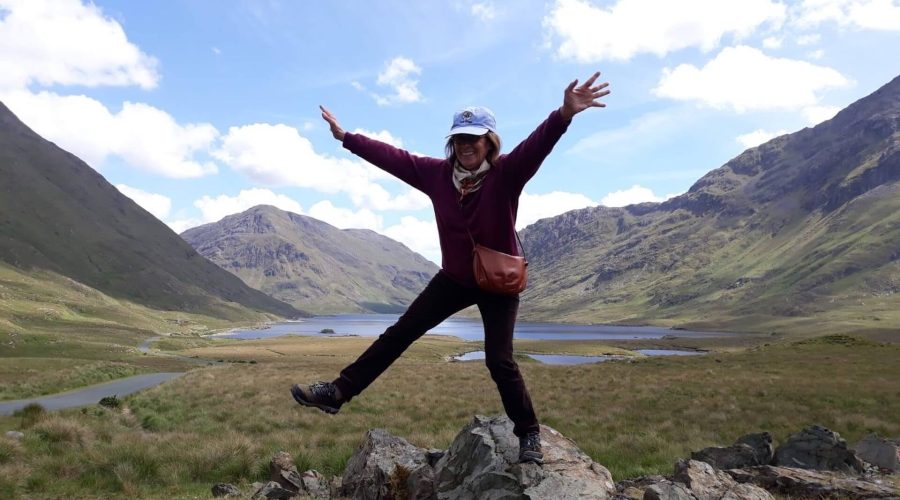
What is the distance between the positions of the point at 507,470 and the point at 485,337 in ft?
6.03

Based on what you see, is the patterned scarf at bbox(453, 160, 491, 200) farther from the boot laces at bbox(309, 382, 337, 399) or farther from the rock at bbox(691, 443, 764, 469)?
the rock at bbox(691, 443, 764, 469)

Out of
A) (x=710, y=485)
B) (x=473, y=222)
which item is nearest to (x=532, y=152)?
(x=473, y=222)

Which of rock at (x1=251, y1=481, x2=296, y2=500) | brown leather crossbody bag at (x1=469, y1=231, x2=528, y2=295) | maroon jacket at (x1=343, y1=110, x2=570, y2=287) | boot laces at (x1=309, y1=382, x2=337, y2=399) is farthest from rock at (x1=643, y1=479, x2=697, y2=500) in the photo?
rock at (x1=251, y1=481, x2=296, y2=500)

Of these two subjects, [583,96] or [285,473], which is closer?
[583,96]

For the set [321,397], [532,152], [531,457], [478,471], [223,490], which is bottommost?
[223,490]

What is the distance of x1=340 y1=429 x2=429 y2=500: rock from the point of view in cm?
706

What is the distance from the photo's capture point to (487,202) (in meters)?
5.11

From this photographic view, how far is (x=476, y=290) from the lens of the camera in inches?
211

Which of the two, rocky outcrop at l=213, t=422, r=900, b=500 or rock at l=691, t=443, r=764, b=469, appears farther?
rock at l=691, t=443, r=764, b=469

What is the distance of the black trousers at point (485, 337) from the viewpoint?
5352 mm

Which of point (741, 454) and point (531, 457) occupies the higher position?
point (531, 457)

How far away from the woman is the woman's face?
0.01 metres

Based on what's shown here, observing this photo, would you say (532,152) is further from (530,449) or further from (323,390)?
(323,390)

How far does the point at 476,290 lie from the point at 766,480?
6205 millimetres
